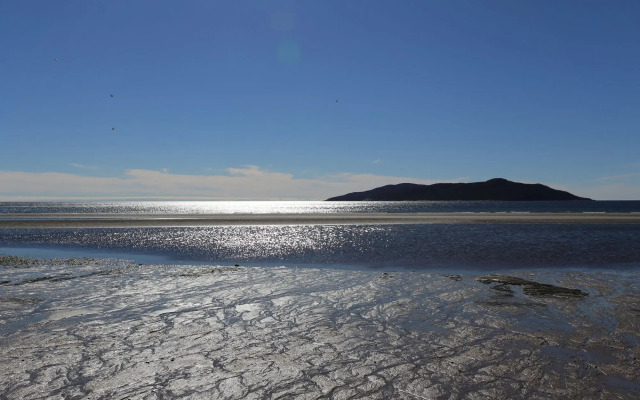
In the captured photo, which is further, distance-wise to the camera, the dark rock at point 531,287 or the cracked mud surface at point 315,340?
the dark rock at point 531,287

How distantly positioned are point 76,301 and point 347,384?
897 centimetres

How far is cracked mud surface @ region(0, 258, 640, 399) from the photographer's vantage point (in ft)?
19.3

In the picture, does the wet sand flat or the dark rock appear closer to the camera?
the dark rock

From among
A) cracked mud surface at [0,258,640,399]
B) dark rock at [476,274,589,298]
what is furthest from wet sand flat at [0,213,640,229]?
cracked mud surface at [0,258,640,399]

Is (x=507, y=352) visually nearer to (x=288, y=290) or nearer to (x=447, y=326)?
(x=447, y=326)

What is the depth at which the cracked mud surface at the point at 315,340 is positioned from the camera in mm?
5891

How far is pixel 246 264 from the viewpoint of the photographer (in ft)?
62.2

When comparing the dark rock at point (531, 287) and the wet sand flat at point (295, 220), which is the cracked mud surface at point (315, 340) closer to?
the dark rock at point (531, 287)

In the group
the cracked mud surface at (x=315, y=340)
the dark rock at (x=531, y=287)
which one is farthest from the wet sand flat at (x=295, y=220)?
the cracked mud surface at (x=315, y=340)

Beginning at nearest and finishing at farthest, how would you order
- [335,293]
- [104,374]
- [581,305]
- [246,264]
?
[104,374] → [581,305] → [335,293] → [246,264]

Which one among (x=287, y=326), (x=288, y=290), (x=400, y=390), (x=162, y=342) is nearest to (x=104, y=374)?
(x=162, y=342)

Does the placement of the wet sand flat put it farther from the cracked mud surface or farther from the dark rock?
the cracked mud surface

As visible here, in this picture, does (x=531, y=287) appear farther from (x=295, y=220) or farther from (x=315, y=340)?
(x=295, y=220)

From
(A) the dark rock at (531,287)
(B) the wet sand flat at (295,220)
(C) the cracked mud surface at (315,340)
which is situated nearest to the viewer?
(C) the cracked mud surface at (315,340)
